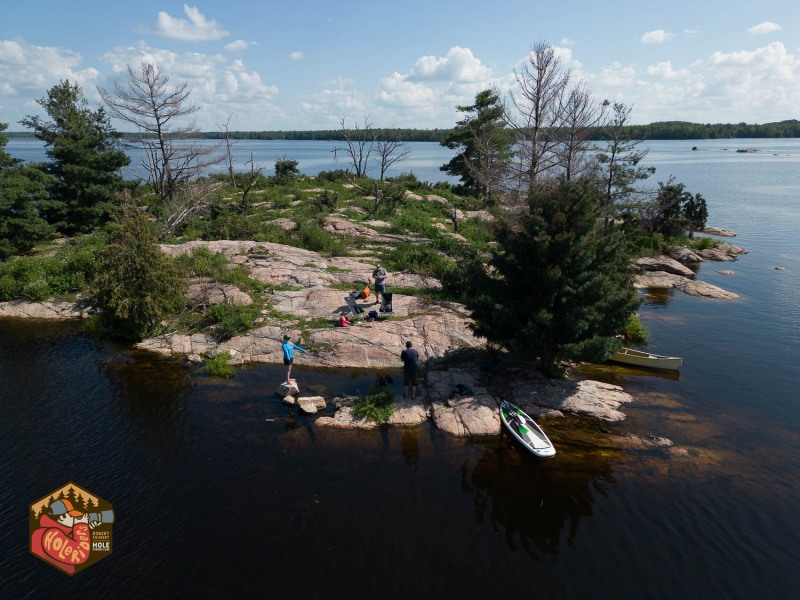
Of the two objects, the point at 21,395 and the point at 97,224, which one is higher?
the point at 97,224

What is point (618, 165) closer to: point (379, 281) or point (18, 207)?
point (379, 281)

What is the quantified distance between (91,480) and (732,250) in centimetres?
4961

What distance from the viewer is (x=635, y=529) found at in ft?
38.5

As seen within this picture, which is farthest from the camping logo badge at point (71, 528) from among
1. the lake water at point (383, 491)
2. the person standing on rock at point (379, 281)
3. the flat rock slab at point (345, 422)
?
the person standing on rock at point (379, 281)

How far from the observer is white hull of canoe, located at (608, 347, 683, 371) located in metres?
20.2

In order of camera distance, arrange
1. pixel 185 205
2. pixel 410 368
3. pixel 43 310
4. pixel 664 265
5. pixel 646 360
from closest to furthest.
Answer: pixel 410 368, pixel 646 360, pixel 43 310, pixel 185 205, pixel 664 265

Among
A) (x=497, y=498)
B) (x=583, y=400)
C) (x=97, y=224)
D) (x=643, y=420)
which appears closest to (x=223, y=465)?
(x=497, y=498)

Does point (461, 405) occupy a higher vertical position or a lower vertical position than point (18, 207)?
lower

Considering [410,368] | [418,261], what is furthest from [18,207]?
[410,368]

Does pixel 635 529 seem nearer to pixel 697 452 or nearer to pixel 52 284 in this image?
pixel 697 452

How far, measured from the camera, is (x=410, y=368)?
16.9 metres

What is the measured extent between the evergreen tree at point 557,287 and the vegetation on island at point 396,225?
6 cm

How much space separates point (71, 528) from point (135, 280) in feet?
41.3

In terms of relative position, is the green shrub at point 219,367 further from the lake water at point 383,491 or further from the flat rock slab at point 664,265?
the flat rock slab at point 664,265
